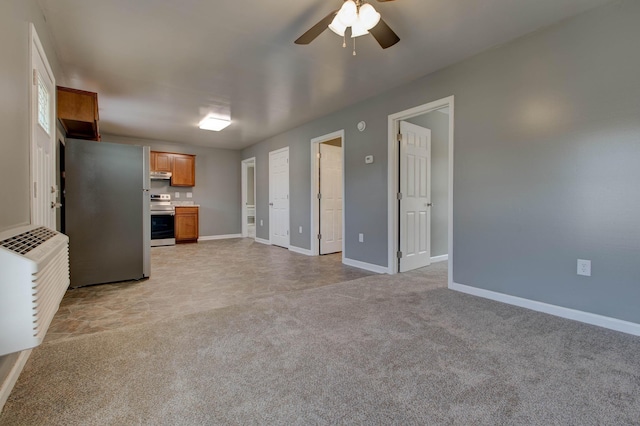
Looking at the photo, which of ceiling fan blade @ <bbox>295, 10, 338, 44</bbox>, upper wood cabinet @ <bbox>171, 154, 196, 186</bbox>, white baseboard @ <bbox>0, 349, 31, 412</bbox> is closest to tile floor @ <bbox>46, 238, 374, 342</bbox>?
white baseboard @ <bbox>0, 349, 31, 412</bbox>

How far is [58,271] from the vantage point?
1.56m

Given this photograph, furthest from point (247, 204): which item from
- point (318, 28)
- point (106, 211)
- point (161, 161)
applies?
point (318, 28)

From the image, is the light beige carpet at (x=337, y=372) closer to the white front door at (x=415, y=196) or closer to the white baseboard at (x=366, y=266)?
the white baseboard at (x=366, y=266)

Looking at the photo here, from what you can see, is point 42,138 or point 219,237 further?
point 219,237

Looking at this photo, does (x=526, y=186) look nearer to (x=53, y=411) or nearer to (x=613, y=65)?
(x=613, y=65)

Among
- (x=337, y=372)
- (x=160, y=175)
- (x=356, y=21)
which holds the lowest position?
(x=337, y=372)

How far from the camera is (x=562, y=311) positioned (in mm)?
2457

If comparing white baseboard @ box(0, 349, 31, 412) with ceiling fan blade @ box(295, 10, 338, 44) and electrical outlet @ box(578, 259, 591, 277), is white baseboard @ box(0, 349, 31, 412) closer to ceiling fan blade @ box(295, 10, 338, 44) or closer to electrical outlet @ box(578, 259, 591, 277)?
ceiling fan blade @ box(295, 10, 338, 44)

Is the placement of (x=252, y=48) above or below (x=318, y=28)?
above

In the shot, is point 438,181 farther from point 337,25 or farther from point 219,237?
point 219,237

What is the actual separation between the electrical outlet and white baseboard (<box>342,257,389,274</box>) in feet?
6.60

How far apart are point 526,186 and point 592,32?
123 cm

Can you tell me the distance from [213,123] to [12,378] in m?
4.48

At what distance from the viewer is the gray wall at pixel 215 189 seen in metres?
7.41
